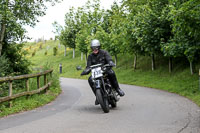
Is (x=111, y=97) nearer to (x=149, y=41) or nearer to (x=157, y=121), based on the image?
(x=157, y=121)

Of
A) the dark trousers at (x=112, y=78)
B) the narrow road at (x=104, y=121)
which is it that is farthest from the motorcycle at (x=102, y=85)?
the narrow road at (x=104, y=121)

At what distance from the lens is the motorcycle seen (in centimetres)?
788

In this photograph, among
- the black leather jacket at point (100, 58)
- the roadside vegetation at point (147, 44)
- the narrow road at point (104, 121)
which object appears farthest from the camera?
the roadside vegetation at point (147, 44)

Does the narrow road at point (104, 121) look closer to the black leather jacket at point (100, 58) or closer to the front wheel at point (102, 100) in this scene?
the front wheel at point (102, 100)

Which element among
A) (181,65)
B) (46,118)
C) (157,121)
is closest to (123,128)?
(157,121)

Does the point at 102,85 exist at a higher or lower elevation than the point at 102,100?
higher

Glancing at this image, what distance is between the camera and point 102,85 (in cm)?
820

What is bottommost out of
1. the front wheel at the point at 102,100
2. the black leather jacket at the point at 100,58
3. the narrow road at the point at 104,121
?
the narrow road at the point at 104,121

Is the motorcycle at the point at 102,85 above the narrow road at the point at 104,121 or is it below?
above

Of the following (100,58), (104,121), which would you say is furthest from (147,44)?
(104,121)

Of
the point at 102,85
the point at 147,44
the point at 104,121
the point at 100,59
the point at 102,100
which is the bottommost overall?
the point at 104,121

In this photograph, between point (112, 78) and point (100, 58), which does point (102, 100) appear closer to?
point (112, 78)

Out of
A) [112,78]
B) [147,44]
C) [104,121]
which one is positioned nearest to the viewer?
[104,121]

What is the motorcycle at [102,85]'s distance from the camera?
7879mm
